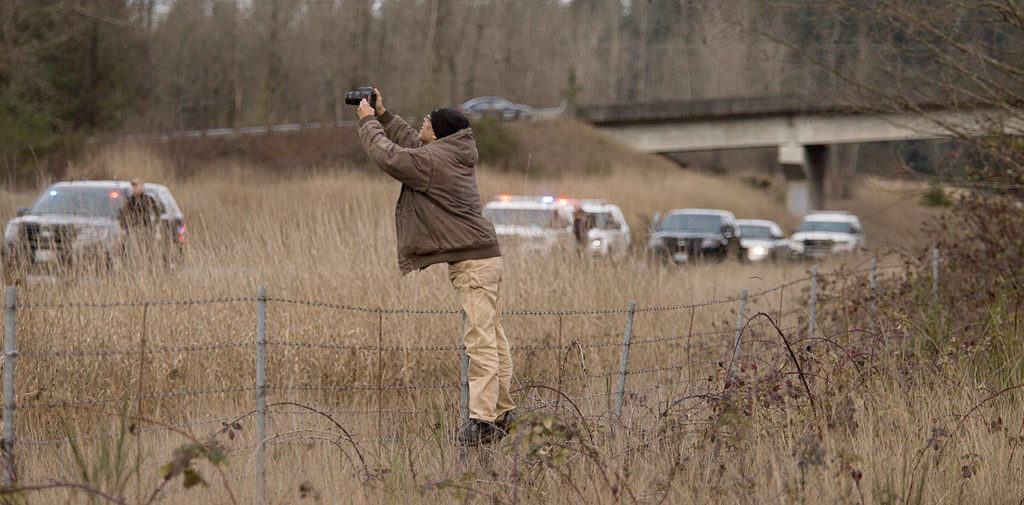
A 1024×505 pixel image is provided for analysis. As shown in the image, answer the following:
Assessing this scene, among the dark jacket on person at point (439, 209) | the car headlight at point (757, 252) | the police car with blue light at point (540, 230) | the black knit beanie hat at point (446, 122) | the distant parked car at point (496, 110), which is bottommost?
the car headlight at point (757, 252)

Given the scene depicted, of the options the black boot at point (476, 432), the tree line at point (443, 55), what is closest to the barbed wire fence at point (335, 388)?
the black boot at point (476, 432)

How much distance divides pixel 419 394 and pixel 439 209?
223 cm

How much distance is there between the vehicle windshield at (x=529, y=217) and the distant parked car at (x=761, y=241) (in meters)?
6.84

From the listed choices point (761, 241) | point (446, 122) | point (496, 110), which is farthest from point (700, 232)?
point (496, 110)

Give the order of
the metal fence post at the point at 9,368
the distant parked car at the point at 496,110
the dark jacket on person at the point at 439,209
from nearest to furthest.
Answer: the metal fence post at the point at 9,368
the dark jacket on person at the point at 439,209
the distant parked car at the point at 496,110

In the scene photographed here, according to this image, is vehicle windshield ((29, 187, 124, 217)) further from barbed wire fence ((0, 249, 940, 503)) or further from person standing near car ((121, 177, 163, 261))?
barbed wire fence ((0, 249, 940, 503))

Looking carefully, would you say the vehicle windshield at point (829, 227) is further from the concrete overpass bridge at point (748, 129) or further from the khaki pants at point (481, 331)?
the khaki pants at point (481, 331)

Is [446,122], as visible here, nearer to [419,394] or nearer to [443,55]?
[419,394]

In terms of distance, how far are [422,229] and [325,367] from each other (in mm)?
2351

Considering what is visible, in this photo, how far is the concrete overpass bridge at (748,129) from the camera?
4666cm

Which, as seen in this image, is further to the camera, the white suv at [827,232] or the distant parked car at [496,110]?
the distant parked car at [496,110]

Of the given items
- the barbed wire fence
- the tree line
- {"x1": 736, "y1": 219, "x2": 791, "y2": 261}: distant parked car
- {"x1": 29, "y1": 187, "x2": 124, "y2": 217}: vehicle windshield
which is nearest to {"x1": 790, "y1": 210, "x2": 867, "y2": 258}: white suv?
{"x1": 736, "y1": 219, "x2": 791, "y2": 261}: distant parked car

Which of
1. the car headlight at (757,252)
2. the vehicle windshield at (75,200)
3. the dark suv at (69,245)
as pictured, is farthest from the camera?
the car headlight at (757,252)

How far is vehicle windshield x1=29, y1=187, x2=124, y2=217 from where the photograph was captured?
13087mm
